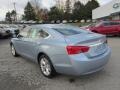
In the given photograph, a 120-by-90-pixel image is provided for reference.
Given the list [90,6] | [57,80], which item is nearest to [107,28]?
[57,80]

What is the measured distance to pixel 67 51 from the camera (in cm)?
445

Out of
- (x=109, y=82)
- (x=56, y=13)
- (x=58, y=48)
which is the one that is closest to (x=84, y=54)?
(x=58, y=48)

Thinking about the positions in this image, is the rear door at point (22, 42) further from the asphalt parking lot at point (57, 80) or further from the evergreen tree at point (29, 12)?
the evergreen tree at point (29, 12)

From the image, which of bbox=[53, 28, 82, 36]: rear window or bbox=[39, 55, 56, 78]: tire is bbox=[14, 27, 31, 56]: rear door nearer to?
bbox=[39, 55, 56, 78]: tire

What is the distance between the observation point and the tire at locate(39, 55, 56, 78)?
16.7 ft

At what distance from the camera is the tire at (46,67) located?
508 cm

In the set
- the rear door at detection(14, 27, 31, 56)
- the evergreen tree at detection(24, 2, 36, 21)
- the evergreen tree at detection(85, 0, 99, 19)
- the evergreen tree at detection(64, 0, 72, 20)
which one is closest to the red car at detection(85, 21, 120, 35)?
the rear door at detection(14, 27, 31, 56)

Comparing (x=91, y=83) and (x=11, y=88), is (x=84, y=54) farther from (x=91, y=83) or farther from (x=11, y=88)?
(x=11, y=88)

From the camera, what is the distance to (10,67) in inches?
259

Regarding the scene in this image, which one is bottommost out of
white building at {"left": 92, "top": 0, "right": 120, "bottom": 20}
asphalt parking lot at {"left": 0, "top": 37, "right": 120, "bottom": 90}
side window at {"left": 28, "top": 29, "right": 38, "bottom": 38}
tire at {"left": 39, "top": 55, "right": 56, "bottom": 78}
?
asphalt parking lot at {"left": 0, "top": 37, "right": 120, "bottom": 90}

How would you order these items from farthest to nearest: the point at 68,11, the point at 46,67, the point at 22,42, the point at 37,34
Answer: the point at 68,11 → the point at 22,42 → the point at 37,34 → the point at 46,67

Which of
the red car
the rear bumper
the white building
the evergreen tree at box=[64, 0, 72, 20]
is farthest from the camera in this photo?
the evergreen tree at box=[64, 0, 72, 20]

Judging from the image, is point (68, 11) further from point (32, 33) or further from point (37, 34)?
point (37, 34)

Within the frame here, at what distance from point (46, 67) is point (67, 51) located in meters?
1.15
